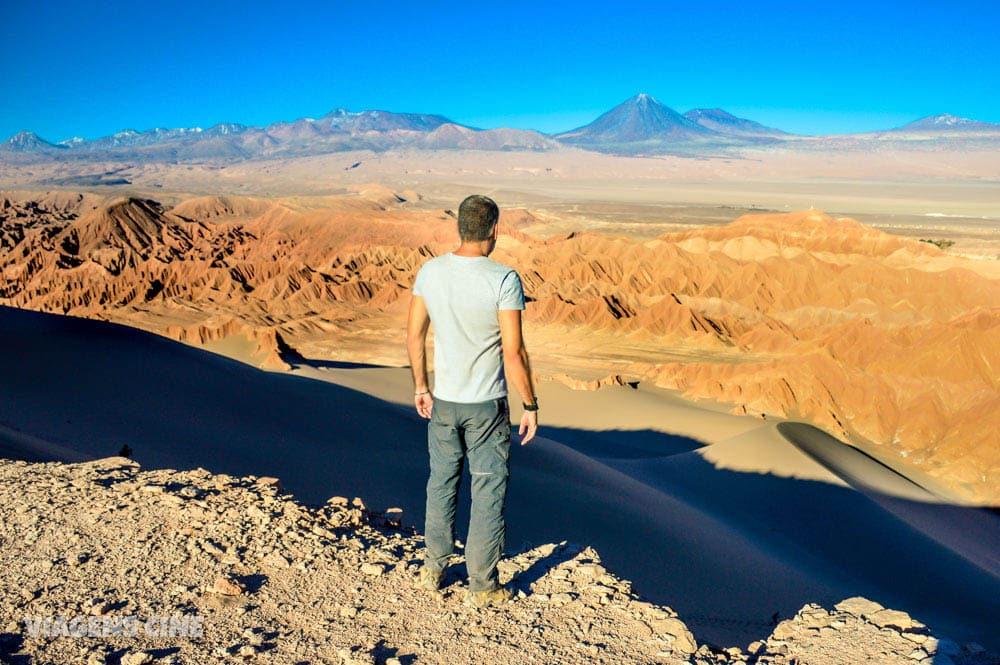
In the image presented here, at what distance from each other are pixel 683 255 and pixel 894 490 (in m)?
32.5

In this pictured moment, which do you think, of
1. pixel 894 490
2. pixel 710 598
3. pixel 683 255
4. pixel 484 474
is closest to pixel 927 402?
pixel 894 490

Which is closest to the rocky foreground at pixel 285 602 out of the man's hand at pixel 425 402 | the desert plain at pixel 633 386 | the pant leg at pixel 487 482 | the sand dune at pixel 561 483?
the pant leg at pixel 487 482

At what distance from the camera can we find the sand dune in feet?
23.7

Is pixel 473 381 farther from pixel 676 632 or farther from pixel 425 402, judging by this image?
pixel 676 632

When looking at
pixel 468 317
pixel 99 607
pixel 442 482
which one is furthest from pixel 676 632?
pixel 99 607

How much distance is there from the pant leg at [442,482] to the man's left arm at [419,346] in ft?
0.26

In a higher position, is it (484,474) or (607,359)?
(484,474)

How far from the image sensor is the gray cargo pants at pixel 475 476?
3844mm

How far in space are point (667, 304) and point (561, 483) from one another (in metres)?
29.8

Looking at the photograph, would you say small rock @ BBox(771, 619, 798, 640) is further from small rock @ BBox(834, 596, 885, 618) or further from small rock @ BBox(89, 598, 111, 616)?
small rock @ BBox(89, 598, 111, 616)

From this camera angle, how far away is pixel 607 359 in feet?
108

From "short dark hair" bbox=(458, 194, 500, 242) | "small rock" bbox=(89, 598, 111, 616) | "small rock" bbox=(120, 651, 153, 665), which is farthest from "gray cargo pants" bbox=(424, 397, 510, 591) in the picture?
"small rock" bbox=(89, 598, 111, 616)

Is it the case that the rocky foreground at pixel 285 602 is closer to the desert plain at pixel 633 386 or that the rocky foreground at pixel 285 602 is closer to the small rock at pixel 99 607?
the small rock at pixel 99 607

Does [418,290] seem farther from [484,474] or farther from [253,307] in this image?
[253,307]
